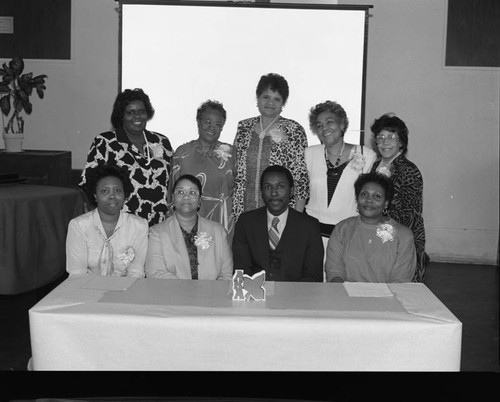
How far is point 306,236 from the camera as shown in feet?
11.4

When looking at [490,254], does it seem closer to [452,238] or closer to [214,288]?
[452,238]

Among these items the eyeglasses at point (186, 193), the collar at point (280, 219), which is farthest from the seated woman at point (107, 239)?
the collar at point (280, 219)

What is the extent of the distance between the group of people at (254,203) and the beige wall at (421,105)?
2434mm

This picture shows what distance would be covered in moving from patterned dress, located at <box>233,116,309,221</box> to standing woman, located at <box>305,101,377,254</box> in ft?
0.19

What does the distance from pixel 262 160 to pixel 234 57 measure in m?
1.85

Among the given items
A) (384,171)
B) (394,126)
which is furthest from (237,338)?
(394,126)

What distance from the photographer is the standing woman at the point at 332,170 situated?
388 centimetres

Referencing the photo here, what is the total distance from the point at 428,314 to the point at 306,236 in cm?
110

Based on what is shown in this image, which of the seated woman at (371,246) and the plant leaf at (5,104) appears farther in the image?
the plant leaf at (5,104)

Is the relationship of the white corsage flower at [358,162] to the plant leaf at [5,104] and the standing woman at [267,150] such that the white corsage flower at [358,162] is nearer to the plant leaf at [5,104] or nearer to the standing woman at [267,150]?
the standing woman at [267,150]

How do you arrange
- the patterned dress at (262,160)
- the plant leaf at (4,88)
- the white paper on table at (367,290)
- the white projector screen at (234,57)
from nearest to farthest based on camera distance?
the white paper on table at (367,290), the patterned dress at (262,160), the white projector screen at (234,57), the plant leaf at (4,88)

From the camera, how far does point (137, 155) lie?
12.8ft

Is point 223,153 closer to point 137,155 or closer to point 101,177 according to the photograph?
point 137,155

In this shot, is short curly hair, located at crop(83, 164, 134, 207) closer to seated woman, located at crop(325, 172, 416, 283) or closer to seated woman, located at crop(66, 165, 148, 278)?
seated woman, located at crop(66, 165, 148, 278)
